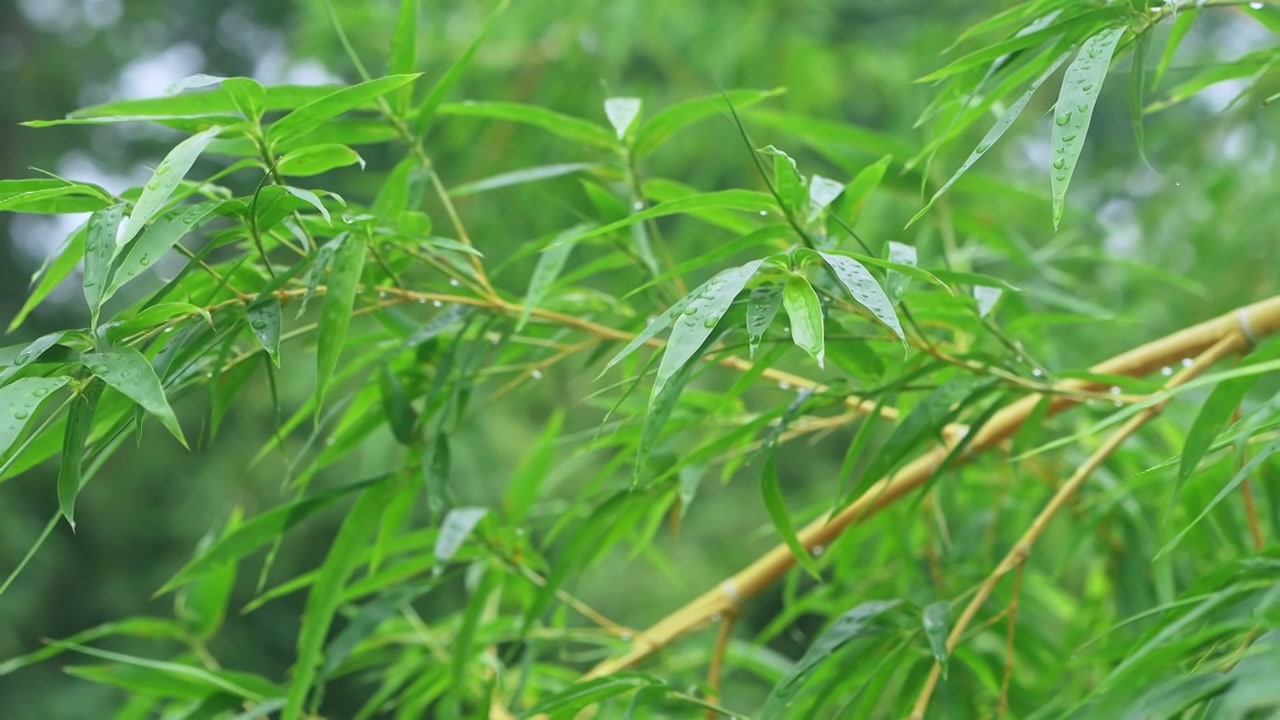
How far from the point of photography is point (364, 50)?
2.42 metres

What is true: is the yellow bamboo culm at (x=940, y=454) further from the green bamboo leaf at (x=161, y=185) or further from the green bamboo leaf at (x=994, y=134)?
the green bamboo leaf at (x=161, y=185)

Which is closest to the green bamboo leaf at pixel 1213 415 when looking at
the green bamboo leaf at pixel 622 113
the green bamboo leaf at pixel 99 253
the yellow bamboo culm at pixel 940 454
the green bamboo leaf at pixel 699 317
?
the yellow bamboo culm at pixel 940 454

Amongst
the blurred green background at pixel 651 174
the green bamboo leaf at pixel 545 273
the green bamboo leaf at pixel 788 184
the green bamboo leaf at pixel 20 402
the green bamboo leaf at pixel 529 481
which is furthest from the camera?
the blurred green background at pixel 651 174

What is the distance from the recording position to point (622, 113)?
2.19ft

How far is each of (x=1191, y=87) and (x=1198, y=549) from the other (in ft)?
1.01

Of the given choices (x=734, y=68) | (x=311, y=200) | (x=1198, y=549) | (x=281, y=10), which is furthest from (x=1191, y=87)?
(x=281, y=10)

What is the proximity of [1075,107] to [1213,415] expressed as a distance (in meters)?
0.15

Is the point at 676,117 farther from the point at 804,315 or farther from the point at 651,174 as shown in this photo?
the point at 651,174

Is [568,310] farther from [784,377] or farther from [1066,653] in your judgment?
[1066,653]

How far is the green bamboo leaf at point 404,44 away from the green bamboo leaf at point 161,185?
170 mm

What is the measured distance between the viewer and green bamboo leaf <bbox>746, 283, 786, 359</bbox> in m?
0.45

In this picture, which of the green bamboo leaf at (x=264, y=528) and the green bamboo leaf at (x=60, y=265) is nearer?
the green bamboo leaf at (x=60, y=265)

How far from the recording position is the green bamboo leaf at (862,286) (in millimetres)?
426

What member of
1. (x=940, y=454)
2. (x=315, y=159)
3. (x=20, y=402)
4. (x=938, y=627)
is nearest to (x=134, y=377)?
(x=20, y=402)
